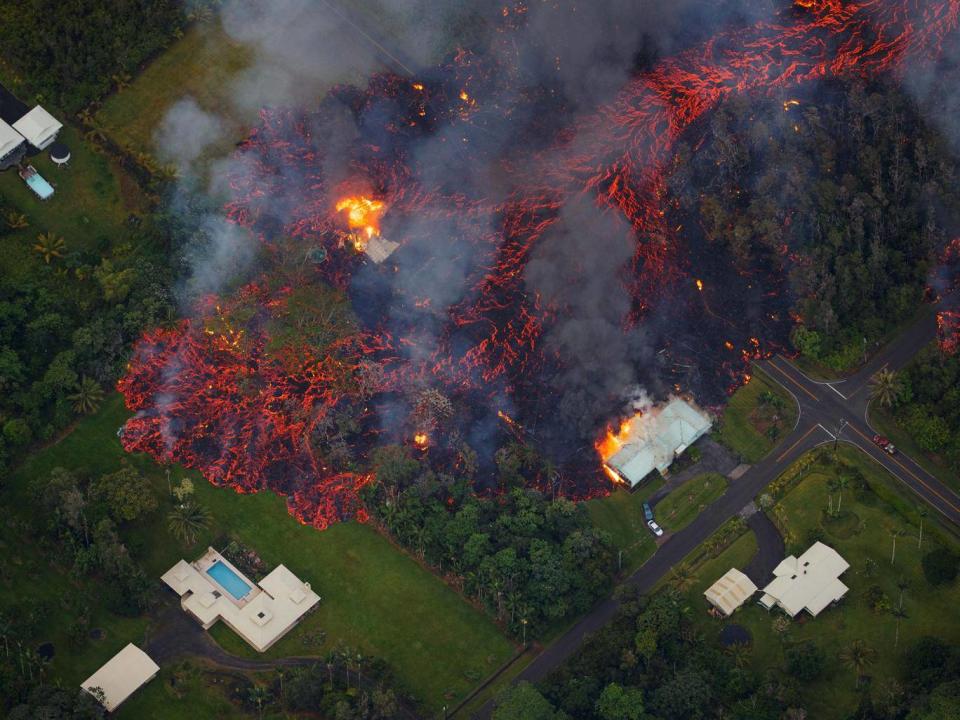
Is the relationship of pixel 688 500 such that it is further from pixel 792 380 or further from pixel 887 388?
pixel 887 388

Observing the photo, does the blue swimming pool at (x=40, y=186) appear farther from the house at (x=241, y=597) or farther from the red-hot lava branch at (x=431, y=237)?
the house at (x=241, y=597)

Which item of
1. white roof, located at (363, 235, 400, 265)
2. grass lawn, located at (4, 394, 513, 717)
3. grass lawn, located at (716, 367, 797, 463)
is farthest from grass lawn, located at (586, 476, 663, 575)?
white roof, located at (363, 235, 400, 265)

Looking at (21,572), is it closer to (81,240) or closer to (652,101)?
(81,240)

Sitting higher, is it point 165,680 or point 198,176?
point 198,176

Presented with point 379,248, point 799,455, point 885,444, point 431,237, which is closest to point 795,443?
point 799,455

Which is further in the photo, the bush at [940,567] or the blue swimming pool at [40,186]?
the blue swimming pool at [40,186]

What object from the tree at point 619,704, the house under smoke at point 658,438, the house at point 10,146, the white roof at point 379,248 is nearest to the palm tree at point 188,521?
the white roof at point 379,248

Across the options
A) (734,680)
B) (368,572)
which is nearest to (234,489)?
(368,572)
